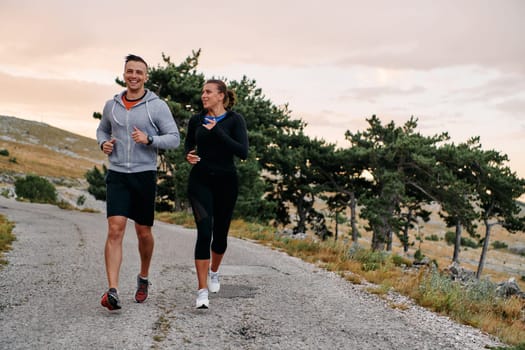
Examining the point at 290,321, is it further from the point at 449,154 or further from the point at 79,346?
the point at 449,154

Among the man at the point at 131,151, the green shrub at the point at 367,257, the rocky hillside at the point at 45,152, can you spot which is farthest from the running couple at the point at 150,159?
the rocky hillside at the point at 45,152

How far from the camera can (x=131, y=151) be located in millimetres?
4715

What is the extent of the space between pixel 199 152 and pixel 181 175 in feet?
65.0

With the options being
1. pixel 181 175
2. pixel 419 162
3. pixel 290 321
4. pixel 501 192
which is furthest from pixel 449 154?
pixel 290 321

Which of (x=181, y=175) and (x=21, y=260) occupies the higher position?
(x=181, y=175)

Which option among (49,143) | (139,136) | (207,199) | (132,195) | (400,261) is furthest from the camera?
(49,143)

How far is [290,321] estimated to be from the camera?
4.75 m

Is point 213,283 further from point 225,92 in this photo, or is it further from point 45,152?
point 45,152

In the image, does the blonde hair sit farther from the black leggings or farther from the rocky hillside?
the rocky hillside

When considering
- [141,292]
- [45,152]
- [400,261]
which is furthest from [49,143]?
[141,292]

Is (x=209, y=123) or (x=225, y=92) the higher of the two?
(x=225, y=92)

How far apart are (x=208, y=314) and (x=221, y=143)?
5.45ft

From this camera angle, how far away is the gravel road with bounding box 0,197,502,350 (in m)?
3.92

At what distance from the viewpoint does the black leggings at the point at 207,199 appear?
4.92 metres
